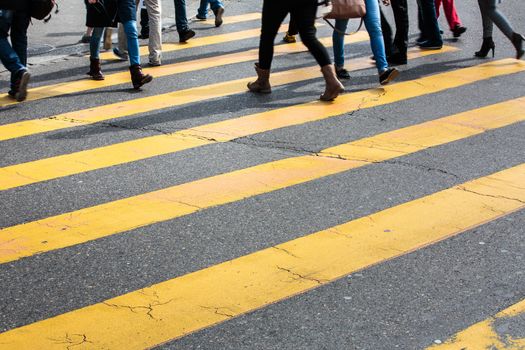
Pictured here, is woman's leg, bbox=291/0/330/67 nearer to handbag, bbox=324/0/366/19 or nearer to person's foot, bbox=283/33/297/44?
handbag, bbox=324/0/366/19

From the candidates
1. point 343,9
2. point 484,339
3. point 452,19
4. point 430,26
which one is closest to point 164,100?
point 343,9

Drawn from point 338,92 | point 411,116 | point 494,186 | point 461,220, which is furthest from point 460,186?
point 338,92

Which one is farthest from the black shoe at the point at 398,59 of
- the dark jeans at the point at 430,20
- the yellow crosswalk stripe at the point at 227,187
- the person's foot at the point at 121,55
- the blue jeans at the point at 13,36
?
the blue jeans at the point at 13,36

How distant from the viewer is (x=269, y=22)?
10.1m

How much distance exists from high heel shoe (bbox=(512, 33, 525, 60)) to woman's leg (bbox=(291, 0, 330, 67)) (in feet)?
8.88

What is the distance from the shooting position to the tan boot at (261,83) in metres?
10.3

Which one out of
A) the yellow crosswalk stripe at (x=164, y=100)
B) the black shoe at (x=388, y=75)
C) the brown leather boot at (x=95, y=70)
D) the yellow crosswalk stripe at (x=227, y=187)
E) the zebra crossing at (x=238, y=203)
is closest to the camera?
the zebra crossing at (x=238, y=203)

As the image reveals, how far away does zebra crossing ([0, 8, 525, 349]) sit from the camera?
539 centimetres

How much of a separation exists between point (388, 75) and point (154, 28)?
9.19 ft

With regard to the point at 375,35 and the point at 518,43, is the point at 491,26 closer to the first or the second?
the point at 518,43

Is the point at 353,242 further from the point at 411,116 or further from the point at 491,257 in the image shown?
the point at 411,116

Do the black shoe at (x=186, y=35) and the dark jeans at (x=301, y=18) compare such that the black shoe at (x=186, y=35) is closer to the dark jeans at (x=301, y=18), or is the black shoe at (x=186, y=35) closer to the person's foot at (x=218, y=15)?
the person's foot at (x=218, y=15)

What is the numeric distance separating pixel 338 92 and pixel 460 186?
2.84 m

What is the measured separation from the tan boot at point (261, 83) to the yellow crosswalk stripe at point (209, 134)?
24.2 inches
